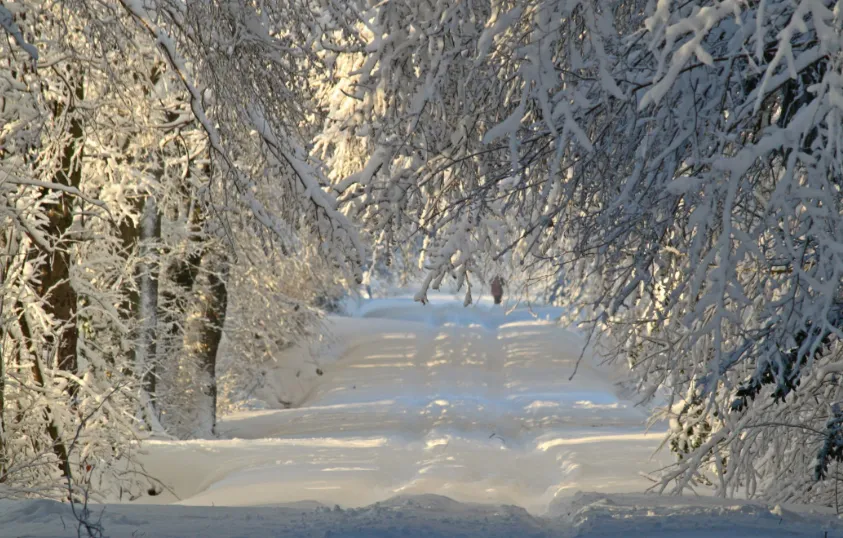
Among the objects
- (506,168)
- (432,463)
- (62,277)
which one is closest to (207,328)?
(432,463)

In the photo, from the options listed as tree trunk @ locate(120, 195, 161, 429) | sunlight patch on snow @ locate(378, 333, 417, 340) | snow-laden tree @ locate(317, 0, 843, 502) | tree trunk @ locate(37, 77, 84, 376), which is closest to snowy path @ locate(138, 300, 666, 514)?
sunlight patch on snow @ locate(378, 333, 417, 340)

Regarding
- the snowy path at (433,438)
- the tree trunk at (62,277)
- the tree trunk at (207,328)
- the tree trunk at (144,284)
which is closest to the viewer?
the tree trunk at (62,277)

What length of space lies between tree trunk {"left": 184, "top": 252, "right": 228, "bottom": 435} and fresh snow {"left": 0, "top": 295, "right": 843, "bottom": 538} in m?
1.17

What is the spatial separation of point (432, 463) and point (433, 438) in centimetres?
286

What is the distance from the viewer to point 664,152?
4.65 meters

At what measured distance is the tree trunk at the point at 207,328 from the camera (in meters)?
17.9

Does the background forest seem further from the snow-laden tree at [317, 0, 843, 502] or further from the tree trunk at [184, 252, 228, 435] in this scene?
the tree trunk at [184, 252, 228, 435]

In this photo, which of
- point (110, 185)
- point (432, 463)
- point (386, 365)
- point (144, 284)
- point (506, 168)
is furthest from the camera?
point (386, 365)

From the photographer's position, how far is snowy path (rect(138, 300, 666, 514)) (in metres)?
11.5

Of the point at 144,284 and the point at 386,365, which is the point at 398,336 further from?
the point at 144,284

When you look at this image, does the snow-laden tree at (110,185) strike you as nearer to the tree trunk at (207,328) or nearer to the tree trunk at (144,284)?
the tree trunk at (144,284)

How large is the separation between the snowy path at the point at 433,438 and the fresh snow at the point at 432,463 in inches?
1.7

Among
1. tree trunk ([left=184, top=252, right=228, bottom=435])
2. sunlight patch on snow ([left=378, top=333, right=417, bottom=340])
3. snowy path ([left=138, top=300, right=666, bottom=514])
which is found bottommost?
snowy path ([left=138, top=300, right=666, bottom=514])

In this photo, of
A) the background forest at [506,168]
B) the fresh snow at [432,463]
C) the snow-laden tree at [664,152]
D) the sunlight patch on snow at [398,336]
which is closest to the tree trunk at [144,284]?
the fresh snow at [432,463]
